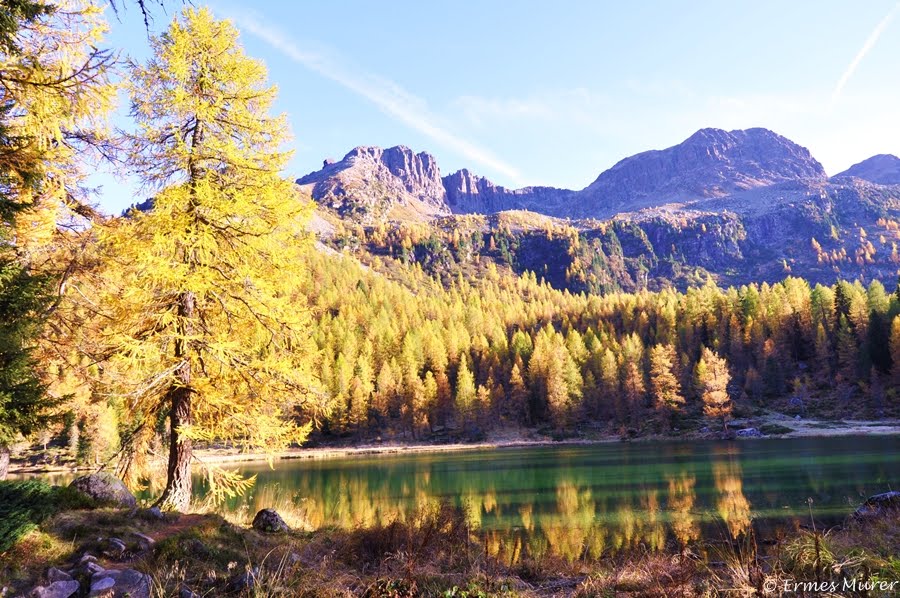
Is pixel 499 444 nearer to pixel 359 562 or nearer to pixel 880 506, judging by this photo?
pixel 880 506

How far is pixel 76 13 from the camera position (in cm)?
1034

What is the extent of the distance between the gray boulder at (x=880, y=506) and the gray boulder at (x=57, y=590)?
19.2 meters

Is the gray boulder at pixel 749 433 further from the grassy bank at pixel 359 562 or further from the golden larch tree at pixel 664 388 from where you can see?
the grassy bank at pixel 359 562

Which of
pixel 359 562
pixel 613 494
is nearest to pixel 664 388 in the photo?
pixel 613 494

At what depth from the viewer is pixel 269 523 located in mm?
13164

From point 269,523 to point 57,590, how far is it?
6773 millimetres

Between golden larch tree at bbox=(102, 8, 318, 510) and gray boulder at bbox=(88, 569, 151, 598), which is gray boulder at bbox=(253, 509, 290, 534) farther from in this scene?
gray boulder at bbox=(88, 569, 151, 598)

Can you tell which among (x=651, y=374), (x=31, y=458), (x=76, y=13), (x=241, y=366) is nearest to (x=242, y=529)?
(x=241, y=366)

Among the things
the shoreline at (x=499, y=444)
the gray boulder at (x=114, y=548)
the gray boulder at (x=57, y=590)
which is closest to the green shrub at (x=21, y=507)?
the gray boulder at (x=57, y=590)

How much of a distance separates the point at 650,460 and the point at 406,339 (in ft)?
197

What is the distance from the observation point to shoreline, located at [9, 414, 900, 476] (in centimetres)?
6038

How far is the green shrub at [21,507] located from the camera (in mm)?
6965

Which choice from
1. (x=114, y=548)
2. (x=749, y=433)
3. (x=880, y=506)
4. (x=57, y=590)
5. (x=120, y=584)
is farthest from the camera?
(x=749, y=433)

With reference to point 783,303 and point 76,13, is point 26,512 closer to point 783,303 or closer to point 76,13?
point 76,13
